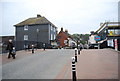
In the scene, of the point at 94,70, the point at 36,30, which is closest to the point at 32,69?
the point at 94,70

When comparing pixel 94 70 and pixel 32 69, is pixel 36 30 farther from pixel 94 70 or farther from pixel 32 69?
pixel 94 70

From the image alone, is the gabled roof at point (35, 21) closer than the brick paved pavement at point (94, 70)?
No

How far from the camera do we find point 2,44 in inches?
696

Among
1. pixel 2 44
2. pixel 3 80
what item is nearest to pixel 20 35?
pixel 2 44

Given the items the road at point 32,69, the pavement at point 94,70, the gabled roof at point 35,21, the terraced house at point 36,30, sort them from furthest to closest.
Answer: the gabled roof at point 35,21
the terraced house at point 36,30
the road at point 32,69
the pavement at point 94,70

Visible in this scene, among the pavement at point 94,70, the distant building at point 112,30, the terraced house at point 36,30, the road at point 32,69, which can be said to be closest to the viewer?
the pavement at point 94,70

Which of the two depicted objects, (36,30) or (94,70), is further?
(36,30)

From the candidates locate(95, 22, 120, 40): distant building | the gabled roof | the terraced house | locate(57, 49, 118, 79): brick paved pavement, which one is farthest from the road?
locate(95, 22, 120, 40): distant building

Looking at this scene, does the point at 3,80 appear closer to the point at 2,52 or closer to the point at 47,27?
the point at 2,52

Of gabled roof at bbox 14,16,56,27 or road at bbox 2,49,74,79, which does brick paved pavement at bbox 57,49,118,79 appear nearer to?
road at bbox 2,49,74,79

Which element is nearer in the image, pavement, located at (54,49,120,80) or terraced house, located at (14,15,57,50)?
pavement, located at (54,49,120,80)

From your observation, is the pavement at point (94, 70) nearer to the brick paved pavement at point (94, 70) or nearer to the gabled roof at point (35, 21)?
the brick paved pavement at point (94, 70)

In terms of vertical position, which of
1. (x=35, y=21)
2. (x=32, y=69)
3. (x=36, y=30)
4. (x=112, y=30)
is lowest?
(x=32, y=69)

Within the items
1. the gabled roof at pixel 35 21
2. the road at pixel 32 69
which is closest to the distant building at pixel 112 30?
the gabled roof at pixel 35 21
